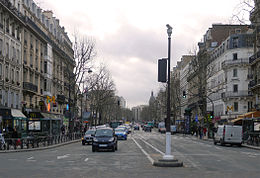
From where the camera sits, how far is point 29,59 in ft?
188

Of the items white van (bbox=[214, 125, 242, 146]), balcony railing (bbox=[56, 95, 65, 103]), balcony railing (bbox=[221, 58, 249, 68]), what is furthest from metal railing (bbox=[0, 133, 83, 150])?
balcony railing (bbox=[221, 58, 249, 68])

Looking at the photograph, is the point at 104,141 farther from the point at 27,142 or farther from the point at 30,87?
the point at 30,87

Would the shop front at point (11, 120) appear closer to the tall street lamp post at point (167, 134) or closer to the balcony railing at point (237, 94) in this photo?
the tall street lamp post at point (167, 134)

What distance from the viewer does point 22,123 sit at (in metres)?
47.7

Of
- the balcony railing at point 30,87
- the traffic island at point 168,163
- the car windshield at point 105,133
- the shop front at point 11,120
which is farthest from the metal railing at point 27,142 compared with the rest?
the balcony railing at point 30,87

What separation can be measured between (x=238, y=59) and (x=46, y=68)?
1318 inches

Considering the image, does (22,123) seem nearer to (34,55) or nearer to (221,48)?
(34,55)

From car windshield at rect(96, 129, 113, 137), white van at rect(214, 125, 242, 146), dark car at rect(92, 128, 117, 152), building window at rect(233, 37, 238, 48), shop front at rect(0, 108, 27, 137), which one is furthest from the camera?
building window at rect(233, 37, 238, 48)

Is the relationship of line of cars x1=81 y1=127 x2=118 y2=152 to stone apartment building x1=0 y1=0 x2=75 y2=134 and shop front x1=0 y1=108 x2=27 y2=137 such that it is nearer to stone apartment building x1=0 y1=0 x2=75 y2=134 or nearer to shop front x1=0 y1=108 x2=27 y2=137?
stone apartment building x1=0 y1=0 x2=75 y2=134

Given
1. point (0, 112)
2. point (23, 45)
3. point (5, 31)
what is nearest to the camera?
point (0, 112)

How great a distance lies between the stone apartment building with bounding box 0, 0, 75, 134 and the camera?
155ft

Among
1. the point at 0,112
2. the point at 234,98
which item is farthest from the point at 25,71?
the point at 234,98

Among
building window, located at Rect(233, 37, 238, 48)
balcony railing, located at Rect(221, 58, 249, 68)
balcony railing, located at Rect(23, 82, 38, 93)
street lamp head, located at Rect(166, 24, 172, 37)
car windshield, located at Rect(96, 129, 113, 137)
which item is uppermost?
building window, located at Rect(233, 37, 238, 48)

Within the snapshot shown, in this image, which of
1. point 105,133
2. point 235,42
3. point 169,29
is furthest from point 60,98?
point 169,29
